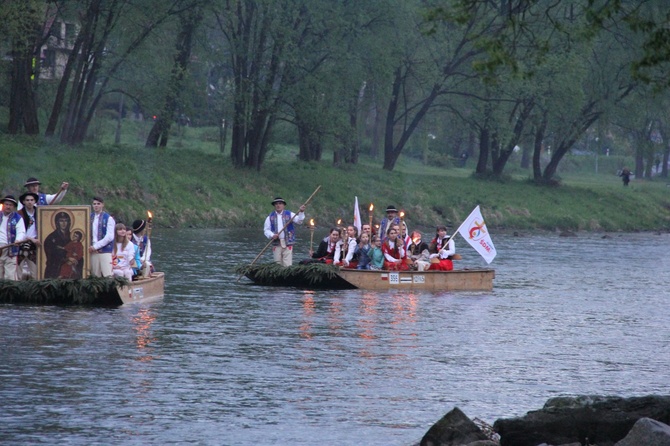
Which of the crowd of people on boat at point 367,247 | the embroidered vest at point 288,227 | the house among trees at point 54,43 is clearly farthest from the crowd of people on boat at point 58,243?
the house among trees at point 54,43

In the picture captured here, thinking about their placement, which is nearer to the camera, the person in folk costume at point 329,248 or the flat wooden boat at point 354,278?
the flat wooden boat at point 354,278

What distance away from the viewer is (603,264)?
44.9 metres

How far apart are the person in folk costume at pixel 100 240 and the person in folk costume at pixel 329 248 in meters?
7.64

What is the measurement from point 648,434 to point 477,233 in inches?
819

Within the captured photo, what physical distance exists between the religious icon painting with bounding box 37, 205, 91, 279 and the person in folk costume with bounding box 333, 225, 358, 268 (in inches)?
327

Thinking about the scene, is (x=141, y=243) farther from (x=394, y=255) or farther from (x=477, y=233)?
(x=477, y=233)

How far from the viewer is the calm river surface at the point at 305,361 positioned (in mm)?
15031

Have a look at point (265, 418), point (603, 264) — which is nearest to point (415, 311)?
point (265, 418)

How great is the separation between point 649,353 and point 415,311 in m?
6.41

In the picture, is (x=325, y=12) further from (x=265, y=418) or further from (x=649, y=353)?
(x=265, y=418)

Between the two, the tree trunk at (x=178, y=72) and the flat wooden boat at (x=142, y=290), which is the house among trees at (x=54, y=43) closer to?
the tree trunk at (x=178, y=72)

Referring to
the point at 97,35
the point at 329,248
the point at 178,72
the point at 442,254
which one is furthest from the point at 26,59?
the point at 442,254

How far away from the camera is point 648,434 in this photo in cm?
1255

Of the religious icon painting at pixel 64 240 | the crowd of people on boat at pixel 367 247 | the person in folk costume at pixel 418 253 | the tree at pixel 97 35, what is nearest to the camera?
the religious icon painting at pixel 64 240
